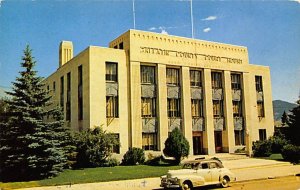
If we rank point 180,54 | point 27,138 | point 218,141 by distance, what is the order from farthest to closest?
1. point 218,141
2. point 180,54
3. point 27,138

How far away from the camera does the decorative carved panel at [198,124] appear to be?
36.7 meters

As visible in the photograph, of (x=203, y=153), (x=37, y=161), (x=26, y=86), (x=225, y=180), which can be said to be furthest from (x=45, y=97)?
(x=203, y=153)

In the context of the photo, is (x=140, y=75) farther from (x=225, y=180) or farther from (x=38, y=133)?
(x=225, y=180)

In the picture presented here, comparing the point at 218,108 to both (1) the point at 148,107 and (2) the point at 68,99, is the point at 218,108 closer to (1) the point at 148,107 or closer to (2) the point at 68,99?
(1) the point at 148,107

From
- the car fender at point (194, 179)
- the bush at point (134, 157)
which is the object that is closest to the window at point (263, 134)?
the bush at point (134, 157)

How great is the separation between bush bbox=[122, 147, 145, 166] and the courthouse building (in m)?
0.94

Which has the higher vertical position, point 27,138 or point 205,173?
point 27,138

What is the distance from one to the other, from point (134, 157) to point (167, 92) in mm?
A: 8449

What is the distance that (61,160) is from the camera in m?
23.8

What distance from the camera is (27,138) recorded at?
70.5 ft

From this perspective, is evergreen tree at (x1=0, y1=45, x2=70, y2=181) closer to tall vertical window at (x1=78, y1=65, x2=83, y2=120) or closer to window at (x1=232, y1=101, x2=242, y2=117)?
tall vertical window at (x1=78, y1=65, x2=83, y2=120)

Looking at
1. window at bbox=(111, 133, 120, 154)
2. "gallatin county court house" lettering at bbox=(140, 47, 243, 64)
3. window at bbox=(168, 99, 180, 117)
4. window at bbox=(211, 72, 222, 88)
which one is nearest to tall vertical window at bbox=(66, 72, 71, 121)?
window at bbox=(111, 133, 120, 154)

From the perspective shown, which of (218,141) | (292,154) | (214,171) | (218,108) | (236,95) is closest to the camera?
(214,171)

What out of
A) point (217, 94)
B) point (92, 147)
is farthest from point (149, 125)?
point (217, 94)
